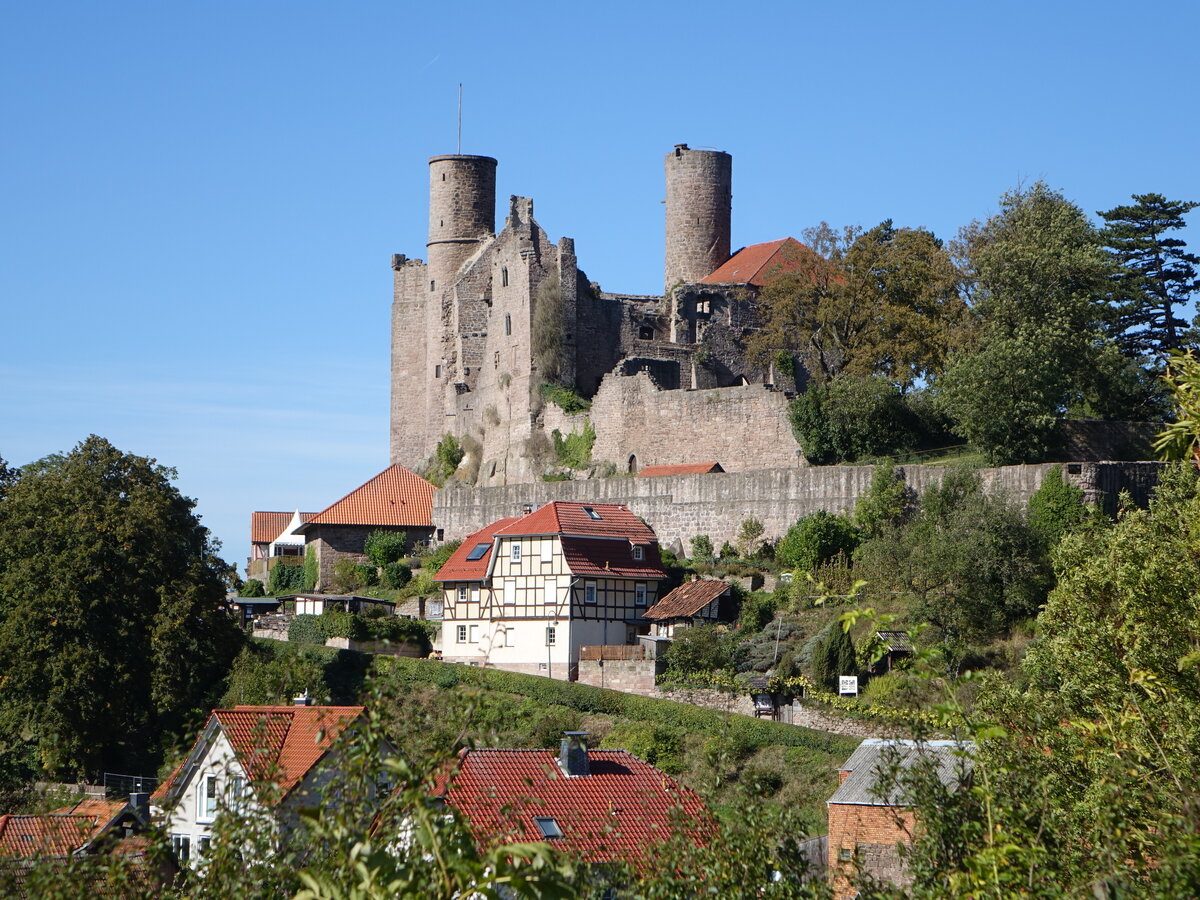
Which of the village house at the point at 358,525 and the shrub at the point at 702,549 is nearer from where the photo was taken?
the shrub at the point at 702,549

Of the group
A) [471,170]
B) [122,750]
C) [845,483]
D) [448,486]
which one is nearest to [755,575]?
[845,483]

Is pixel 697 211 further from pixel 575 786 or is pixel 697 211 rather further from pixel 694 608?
pixel 575 786

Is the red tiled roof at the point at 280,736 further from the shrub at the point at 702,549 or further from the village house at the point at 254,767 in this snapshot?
the shrub at the point at 702,549

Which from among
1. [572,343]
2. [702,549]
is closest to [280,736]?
[702,549]

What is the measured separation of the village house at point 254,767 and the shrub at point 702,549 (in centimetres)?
1473

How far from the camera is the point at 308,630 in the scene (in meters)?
42.3

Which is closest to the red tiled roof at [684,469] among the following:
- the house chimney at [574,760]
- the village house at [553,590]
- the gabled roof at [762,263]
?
the village house at [553,590]

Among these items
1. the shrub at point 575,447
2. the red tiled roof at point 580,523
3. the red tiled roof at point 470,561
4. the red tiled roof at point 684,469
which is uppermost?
the shrub at point 575,447

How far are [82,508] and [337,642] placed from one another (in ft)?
22.8

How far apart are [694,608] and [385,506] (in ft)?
53.2

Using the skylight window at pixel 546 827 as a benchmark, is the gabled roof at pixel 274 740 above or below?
above

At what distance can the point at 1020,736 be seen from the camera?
59.5ft

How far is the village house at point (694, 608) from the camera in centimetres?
3712

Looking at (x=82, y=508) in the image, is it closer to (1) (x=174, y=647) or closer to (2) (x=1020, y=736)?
(1) (x=174, y=647)
